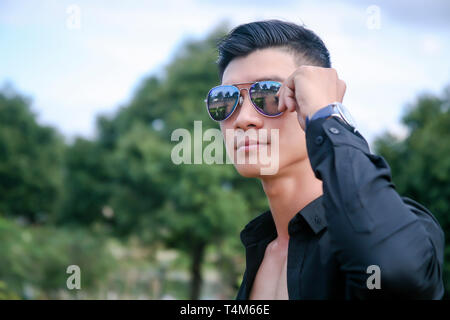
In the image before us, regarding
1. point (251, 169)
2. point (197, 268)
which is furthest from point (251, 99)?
point (197, 268)

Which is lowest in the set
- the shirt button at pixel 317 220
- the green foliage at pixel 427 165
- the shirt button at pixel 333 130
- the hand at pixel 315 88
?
the shirt button at pixel 317 220

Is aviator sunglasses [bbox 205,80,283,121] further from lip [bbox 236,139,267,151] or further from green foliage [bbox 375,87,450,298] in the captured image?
green foliage [bbox 375,87,450,298]

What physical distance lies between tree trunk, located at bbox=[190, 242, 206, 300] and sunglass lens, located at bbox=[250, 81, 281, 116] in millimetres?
17287

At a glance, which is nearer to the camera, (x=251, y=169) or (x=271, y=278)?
(x=251, y=169)

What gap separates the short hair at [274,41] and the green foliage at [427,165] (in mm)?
14110

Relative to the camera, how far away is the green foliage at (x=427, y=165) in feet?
50.5

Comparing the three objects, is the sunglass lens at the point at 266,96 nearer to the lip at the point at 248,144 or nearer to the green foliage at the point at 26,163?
the lip at the point at 248,144

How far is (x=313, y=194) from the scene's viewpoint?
2242mm

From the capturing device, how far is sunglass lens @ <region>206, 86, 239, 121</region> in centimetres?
229

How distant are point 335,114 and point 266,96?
1.96 feet

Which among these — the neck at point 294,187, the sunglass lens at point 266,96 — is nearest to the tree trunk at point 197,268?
the neck at point 294,187

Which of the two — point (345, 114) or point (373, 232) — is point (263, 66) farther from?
point (373, 232)
